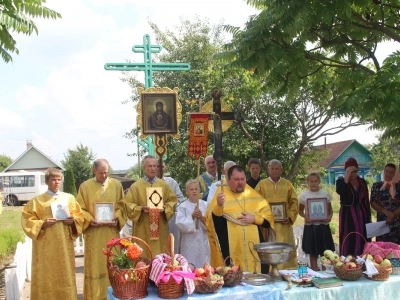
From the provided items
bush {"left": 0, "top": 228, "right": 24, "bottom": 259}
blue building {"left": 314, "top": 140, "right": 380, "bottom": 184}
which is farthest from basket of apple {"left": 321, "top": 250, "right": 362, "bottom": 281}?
blue building {"left": 314, "top": 140, "right": 380, "bottom": 184}

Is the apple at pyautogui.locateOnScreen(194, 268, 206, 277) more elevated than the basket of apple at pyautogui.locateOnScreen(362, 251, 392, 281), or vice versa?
the apple at pyautogui.locateOnScreen(194, 268, 206, 277)

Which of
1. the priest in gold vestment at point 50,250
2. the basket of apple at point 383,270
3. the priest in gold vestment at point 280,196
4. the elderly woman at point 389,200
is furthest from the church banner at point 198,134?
the basket of apple at point 383,270

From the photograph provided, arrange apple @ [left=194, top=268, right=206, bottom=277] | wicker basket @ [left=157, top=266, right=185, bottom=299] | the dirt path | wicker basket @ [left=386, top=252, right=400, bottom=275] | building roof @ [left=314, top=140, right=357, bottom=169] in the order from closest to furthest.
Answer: wicker basket @ [left=157, top=266, right=185, bottom=299], apple @ [left=194, top=268, right=206, bottom=277], wicker basket @ [left=386, top=252, right=400, bottom=275], the dirt path, building roof @ [left=314, top=140, right=357, bottom=169]

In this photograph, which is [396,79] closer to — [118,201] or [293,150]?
[118,201]

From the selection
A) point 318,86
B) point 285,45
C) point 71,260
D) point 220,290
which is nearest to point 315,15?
point 285,45

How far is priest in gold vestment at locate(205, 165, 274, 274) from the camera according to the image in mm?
5340

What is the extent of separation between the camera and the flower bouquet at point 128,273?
4.14 meters

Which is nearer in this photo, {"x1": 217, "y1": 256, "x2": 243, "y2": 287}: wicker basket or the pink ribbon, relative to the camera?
the pink ribbon

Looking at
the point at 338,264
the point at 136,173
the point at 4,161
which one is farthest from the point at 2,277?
the point at 4,161

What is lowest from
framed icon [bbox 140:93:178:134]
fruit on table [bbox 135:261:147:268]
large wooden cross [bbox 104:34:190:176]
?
fruit on table [bbox 135:261:147:268]

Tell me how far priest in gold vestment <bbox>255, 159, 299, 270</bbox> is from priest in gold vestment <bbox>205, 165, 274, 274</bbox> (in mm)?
1940

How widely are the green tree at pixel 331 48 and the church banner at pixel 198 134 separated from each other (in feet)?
4.22

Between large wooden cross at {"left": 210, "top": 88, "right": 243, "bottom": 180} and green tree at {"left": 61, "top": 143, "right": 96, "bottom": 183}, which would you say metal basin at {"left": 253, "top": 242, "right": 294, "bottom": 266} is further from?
green tree at {"left": 61, "top": 143, "right": 96, "bottom": 183}

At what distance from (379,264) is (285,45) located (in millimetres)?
3093
